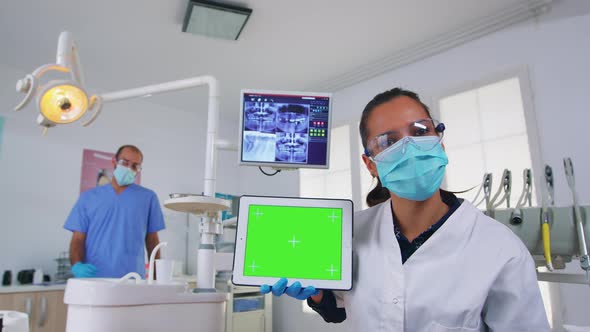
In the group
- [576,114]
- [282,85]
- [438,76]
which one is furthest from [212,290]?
[282,85]

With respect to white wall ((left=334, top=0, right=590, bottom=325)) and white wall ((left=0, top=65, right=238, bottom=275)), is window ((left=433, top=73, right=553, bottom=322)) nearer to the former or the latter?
white wall ((left=334, top=0, right=590, bottom=325))

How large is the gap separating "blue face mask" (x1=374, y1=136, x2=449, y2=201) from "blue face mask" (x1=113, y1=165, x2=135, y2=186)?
1.99m

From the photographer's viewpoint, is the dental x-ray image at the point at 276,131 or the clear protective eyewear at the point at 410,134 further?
the dental x-ray image at the point at 276,131

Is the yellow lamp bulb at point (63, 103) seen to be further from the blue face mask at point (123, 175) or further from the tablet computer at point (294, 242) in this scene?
the blue face mask at point (123, 175)

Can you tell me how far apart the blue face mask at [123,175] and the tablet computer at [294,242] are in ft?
5.79

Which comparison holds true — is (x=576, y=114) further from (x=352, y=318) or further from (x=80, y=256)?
(x=80, y=256)

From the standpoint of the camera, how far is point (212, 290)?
1.21 meters

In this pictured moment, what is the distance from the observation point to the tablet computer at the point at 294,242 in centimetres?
104

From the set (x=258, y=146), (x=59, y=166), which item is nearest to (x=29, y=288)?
(x=59, y=166)

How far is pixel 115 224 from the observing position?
2.53 metres

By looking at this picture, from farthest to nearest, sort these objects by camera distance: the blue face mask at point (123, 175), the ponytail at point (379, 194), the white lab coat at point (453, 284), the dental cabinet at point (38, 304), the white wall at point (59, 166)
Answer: the white wall at point (59, 166) < the dental cabinet at point (38, 304) < the blue face mask at point (123, 175) < the ponytail at point (379, 194) < the white lab coat at point (453, 284)

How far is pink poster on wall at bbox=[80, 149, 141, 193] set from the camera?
3.74 m

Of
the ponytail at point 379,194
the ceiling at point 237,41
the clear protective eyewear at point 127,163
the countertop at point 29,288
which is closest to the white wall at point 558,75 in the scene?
the ceiling at point 237,41

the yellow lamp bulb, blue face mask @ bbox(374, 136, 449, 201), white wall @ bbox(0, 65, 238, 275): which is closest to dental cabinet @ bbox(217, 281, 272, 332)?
white wall @ bbox(0, 65, 238, 275)
